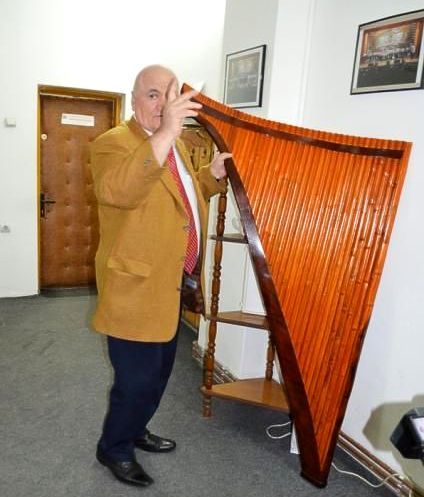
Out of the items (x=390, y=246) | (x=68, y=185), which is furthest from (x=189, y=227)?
(x=68, y=185)

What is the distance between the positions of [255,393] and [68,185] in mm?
2622

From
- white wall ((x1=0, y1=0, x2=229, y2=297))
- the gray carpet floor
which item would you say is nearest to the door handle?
white wall ((x1=0, y1=0, x2=229, y2=297))

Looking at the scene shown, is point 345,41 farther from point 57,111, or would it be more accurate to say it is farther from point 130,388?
point 57,111

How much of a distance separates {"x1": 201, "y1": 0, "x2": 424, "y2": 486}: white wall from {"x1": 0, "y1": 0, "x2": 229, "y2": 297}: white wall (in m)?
1.19

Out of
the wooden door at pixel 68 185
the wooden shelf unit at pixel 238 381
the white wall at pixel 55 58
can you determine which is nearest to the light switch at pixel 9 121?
the white wall at pixel 55 58

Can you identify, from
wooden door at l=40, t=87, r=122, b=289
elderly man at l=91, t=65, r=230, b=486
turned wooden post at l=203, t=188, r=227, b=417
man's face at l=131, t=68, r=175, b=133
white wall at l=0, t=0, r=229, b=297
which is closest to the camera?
elderly man at l=91, t=65, r=230, b=486

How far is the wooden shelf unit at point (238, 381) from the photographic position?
2.07 m

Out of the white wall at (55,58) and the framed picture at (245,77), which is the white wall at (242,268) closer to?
the framed picture at (245,77)

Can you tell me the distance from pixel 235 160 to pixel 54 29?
2801mm

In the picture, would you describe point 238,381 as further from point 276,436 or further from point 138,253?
point 138,253

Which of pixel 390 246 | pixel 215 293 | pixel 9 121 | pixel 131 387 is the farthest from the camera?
pixel 9 121

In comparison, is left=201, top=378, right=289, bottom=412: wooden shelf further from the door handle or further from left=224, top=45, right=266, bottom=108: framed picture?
the door handle

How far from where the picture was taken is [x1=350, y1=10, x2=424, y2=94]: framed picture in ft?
5.48

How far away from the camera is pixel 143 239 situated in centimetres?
148
